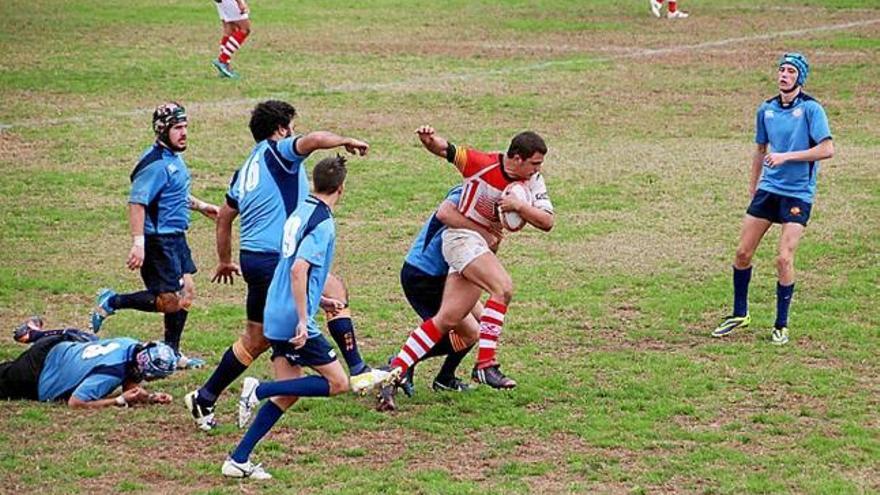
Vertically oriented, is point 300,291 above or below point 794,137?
below

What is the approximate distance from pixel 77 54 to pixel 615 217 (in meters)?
13.6

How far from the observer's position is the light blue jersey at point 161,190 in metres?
11.3

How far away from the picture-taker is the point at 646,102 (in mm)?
24109

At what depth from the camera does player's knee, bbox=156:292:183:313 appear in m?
11.7

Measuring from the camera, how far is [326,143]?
9.74 m

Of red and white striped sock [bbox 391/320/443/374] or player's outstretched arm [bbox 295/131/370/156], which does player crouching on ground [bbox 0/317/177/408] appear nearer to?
red and white striped sock [bbox 391/320/443/374]

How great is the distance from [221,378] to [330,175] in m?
1.68

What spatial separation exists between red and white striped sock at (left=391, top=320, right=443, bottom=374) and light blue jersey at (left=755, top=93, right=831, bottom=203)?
11.4 ft

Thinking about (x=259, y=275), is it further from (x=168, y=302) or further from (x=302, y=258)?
(x=168, y=302)

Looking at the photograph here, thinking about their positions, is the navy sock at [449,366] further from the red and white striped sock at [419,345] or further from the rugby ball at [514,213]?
the rugby ball at [514,213]

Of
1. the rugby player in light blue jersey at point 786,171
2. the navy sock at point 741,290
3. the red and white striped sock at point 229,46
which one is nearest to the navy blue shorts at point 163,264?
the rugby player in light blue jersey at point 786,171

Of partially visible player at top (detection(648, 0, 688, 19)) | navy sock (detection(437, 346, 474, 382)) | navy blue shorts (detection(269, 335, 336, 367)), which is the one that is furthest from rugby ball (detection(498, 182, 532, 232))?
partially visible player at top (detection(648, 0, 688, 19))

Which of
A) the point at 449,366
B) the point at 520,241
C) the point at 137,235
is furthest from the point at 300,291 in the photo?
the point at 520,241

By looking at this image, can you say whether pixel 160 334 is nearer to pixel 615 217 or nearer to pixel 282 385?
pixel 282 385
